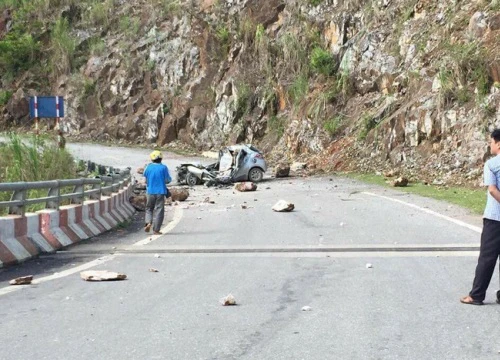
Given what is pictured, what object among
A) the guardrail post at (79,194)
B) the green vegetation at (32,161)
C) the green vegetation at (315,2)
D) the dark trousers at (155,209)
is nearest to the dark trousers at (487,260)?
the dark trousers at (155,209)

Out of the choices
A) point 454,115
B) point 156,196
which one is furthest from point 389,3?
point 156,196

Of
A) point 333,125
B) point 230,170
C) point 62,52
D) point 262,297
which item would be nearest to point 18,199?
point 262,297

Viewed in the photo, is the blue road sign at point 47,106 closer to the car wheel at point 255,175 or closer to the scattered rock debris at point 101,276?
the car wheel at point 255,175

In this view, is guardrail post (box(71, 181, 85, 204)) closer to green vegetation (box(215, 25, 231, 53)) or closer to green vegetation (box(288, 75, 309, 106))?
green vegetation (box(288, 75, 309, 106))

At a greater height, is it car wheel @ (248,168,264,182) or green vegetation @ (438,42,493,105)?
green vegetation @ (438,42,493,105)

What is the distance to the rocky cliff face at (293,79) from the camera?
87.9ft

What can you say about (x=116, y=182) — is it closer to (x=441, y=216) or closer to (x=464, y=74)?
(x=441, y=216)

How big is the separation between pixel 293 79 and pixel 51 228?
30.7 m

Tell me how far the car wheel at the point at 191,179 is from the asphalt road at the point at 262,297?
49.3 feet

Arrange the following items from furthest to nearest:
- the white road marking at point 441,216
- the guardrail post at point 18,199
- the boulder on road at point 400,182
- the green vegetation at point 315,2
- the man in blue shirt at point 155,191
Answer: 1. the green vegetation at point 315,2
2. the boulder on road at point 400,182
3. the man in blue shirt at point 155,191
4. the white road marking at point 441,216
5. the guardrail post at point 18,199

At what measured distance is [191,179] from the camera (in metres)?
29.0

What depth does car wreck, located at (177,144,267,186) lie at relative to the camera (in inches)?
1126

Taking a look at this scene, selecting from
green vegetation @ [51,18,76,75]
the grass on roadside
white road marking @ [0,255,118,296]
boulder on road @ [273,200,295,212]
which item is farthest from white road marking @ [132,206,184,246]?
green vegetation @ [51,18,76,75]

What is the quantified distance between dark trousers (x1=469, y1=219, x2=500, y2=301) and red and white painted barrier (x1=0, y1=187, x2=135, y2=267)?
6.05m
